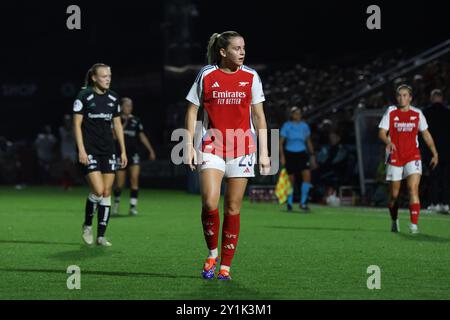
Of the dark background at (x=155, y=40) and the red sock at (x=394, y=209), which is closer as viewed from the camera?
the red sock at (x=394, y=209)

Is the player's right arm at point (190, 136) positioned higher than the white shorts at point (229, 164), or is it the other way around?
the player's right arm at point (190, 136)

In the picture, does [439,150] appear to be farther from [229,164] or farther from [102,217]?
[229,164]

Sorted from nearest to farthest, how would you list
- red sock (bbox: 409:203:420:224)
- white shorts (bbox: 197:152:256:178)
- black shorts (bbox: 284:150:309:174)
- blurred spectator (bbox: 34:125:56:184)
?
white shorts (bbox: 197:152:256:178) < red sock (bbox: 409:203:420:224) < black shorts (bbox: 284:150:309:174) < blurred spectator (bbox: 34:125:56:184)

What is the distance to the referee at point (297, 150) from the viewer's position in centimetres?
2042

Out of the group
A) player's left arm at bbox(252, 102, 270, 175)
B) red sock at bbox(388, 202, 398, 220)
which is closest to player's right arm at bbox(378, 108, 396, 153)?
red sock at bbox(388, 202, 398, 220)

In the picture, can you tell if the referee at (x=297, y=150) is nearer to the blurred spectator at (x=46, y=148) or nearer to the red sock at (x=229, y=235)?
the red sock at (x=229, y=235)

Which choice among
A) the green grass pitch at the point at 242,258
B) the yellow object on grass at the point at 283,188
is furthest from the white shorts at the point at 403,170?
the yellow object on grass at the point at 283,188

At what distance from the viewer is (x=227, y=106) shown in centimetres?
881

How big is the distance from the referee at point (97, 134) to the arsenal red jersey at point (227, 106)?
134 inches

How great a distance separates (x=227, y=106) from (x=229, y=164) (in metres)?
0.52

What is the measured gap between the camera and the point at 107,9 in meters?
44.7

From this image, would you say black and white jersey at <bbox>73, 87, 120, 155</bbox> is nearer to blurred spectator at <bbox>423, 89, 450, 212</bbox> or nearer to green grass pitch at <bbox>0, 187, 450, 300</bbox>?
green grass pitch at <bbox>0, 187, 450, 300</bbox>

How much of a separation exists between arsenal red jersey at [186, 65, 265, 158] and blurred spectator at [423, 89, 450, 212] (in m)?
11.0

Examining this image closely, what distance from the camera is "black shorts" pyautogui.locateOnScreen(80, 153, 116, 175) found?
12188mm
